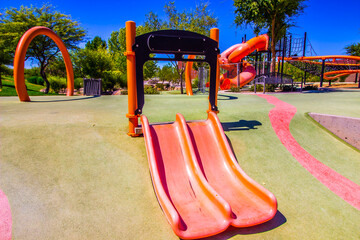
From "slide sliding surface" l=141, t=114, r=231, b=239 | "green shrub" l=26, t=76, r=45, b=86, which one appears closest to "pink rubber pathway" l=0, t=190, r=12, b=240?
"slide sliding surface" l=141, t=114, r=231, b=239

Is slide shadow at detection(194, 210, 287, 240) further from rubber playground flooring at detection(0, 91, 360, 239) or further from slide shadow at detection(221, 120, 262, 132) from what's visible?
slide shadow at detection(221, 120, 262, 132)

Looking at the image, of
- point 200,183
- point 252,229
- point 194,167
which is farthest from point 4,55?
point 252,229

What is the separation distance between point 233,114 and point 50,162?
4607mm

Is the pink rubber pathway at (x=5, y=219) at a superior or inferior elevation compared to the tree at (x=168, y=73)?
inferior

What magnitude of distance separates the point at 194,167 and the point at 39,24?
2607cm

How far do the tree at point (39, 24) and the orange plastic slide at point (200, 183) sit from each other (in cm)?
2403

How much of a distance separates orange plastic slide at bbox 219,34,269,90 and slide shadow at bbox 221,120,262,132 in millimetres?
11160

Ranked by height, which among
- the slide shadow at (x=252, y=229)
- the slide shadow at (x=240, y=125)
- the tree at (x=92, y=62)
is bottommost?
the slide shadow at (x=252, y=229)

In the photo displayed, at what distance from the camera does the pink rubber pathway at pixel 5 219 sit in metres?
2.43

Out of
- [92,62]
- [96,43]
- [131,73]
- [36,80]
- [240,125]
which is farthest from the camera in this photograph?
[96,43]

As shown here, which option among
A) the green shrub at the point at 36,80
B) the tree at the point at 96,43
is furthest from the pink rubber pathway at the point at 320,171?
the tree at the point at 96,43

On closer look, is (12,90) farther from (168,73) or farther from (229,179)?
(168,73)

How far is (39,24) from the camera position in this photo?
22.7m

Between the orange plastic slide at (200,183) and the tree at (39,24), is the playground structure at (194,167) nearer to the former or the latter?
the orange plastic slide at (200,183)
